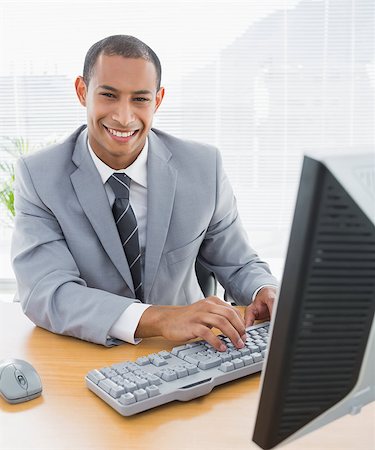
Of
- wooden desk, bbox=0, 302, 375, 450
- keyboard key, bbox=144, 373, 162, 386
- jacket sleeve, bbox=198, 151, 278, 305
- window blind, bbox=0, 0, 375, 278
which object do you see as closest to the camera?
wooden desk, bbox=0, 302, 375, 450

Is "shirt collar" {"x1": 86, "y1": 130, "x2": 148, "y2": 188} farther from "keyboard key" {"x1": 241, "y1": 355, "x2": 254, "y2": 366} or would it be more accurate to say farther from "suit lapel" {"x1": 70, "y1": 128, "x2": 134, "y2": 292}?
"keyboard key" {"x1": 241, "y1": 355, "x2": 254, "y2": 366}

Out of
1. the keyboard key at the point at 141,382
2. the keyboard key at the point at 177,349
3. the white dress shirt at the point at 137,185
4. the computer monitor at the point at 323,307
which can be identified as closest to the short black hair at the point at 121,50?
the white dress shirt at the point at 137,185

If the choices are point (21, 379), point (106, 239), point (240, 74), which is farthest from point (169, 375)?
point (240, 74)

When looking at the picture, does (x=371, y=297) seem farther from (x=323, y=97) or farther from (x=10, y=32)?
(x=10, y=32)

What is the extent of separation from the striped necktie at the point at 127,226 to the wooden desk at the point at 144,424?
20.2 inches

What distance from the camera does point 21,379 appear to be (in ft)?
3.13

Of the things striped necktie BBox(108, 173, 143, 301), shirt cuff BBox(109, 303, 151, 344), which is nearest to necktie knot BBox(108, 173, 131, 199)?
striped necktie BBox(108, 173, 143, 301)

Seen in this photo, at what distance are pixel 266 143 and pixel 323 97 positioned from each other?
36cm

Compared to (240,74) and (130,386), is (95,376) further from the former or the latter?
(240,74)

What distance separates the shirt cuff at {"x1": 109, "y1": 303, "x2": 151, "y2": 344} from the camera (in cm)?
117

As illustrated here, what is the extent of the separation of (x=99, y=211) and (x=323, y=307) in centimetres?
104

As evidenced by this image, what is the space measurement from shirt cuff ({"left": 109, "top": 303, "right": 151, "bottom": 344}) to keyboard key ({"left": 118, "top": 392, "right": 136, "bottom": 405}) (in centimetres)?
29

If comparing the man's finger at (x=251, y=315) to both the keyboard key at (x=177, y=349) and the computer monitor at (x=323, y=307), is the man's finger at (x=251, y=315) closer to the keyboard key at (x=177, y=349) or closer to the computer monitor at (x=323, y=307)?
the keyboard key at (x=177, y=349)

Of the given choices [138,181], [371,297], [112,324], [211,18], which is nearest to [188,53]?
[211,18]
